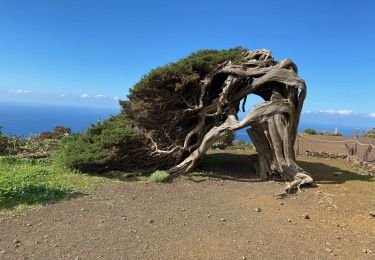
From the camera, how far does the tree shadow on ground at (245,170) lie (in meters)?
10.8

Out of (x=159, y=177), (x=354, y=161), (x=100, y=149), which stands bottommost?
(x=159, y=177)

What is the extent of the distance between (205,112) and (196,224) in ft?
16.8

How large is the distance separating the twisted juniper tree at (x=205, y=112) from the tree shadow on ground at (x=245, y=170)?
2.02 ft

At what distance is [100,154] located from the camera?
986cm

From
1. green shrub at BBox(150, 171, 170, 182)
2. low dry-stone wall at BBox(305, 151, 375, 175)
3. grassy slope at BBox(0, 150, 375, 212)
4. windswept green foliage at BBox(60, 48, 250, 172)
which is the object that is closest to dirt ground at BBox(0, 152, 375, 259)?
green shrub at BBox(150, 171, 170, 182)

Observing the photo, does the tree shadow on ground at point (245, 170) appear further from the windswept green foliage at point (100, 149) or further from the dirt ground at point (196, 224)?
the windswept green foliage at point (100, 149)

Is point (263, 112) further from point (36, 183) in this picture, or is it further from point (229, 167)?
point (36, 183)

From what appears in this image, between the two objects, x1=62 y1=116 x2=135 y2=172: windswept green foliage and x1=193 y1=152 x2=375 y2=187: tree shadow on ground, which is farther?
x1=193 y1=152 x2=375 y2=187: tree shadow on ground

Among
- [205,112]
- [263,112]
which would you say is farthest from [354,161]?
[205,112]

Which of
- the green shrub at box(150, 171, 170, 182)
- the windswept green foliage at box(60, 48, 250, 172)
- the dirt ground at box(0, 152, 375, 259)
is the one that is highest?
the windswept green foliage at box(60, 48, 250, 172)

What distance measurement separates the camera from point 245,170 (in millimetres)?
12047

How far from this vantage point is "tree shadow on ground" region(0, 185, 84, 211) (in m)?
7.05

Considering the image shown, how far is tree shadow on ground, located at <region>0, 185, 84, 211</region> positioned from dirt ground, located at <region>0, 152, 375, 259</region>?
392 millimetres

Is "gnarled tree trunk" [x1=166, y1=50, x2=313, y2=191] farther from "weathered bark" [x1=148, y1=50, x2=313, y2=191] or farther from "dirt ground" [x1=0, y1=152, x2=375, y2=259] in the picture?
"dirt ground" [x1=0, y1=152, x2=375, y2=259]
